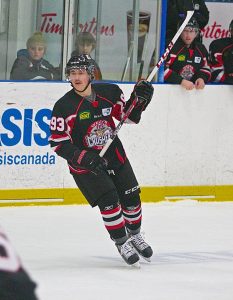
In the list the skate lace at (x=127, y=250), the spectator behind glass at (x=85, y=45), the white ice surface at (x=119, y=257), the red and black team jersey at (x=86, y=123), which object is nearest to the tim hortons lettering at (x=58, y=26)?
the spectator behind glass at (x=85, y=45)

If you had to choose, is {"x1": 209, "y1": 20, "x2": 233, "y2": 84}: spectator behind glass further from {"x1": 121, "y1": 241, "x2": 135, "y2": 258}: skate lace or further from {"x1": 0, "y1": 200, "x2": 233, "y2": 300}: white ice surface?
{"x1": 121, "y1": 241, "x2": 135, "y2": 258}: skate lace

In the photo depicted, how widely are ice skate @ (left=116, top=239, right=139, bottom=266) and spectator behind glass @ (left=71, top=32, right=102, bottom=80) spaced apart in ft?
8.57

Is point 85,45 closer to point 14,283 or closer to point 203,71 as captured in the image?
point 203,71

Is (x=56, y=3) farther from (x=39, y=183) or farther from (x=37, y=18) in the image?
(x=39, y=183)

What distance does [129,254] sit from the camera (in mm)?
5309

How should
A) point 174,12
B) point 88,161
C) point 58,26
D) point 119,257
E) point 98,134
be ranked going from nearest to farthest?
point 88,161 < point 98,134 < point 119,257 < point 58,26 < point 174,12

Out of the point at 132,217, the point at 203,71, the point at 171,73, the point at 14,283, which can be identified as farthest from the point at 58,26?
the point at 14,283

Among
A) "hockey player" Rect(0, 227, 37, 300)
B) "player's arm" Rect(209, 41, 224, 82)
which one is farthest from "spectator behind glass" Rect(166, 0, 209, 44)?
"hockey player" Rect(0, 227, 37, 300)

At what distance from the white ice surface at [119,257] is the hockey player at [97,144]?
307 mm

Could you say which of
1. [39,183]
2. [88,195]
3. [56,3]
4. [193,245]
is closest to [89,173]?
[88,195]

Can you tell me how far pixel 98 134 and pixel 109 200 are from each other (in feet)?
1.20

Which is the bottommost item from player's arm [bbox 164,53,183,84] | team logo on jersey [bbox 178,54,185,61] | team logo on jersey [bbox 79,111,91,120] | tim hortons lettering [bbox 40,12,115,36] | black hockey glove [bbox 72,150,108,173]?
black hockey glove [bbox 72,150,108,173]

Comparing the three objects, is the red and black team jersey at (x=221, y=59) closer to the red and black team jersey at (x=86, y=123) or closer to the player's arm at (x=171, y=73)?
the player's arm at (x=171, y=73)

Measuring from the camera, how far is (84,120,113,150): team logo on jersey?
207 inches
